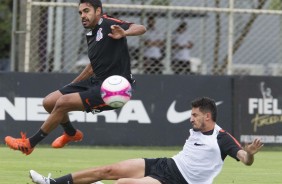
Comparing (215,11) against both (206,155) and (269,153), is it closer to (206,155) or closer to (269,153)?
(269,153)

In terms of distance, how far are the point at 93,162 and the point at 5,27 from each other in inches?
573

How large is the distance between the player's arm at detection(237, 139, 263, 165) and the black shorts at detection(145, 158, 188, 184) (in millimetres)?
691

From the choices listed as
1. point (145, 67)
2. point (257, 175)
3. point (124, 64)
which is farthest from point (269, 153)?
point (124, 64)

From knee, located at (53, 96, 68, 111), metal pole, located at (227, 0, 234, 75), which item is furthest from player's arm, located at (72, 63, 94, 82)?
metal pole, located at (227, 0, 234, 75)

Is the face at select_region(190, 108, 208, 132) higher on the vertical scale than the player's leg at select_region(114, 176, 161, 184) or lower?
higher

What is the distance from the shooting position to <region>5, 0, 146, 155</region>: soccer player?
1141cm

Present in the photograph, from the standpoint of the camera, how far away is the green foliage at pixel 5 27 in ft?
89.7

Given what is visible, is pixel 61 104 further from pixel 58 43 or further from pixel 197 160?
pixel 58 43

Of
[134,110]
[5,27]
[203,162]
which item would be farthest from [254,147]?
[5,27]

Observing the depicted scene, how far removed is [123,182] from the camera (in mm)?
8789

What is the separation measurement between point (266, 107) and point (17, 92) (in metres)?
4.86

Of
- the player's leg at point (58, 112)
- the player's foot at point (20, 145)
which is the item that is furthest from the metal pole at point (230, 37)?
the player's foot at point (20, 145)

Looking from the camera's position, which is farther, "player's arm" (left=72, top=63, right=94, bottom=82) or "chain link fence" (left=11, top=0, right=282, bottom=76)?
"chain link fence" (left=11, top=0, right=282, bottom=76)

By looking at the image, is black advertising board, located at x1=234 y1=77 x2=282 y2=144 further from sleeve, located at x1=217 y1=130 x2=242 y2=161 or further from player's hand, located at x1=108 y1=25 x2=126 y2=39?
sleeve, located at x1=217 y1=130 x2=242 y2=161
